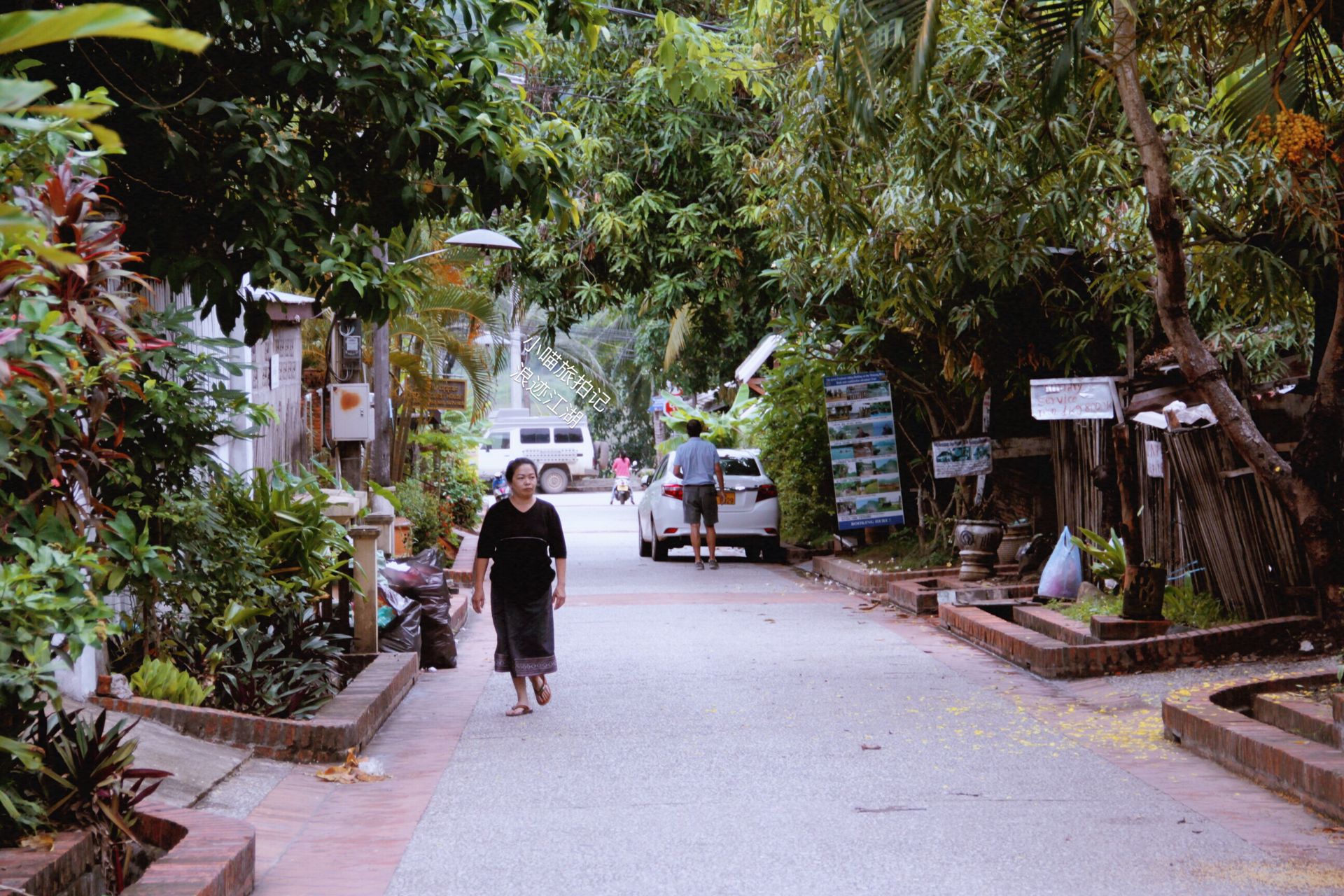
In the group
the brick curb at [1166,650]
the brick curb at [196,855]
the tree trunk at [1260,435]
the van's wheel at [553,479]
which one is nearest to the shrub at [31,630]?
the brick curb at [196,855]

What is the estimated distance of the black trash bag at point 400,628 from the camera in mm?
10898

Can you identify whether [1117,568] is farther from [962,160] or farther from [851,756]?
[851,756]

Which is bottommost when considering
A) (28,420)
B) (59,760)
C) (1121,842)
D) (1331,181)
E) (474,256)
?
(1121,842)

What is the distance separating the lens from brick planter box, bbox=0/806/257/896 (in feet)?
14.6

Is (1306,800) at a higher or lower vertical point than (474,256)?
lower

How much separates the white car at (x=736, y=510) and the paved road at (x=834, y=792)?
953 centimetres

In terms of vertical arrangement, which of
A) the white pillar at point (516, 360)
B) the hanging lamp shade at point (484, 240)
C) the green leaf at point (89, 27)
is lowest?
the green leaf at point (89, 27)

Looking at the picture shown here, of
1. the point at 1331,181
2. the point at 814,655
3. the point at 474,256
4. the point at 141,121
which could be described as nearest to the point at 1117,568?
the point at 814,655

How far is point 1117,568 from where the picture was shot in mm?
11961

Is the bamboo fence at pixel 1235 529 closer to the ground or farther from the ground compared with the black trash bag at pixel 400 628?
farther from the ground

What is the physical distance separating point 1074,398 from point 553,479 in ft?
146

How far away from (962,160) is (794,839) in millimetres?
5258

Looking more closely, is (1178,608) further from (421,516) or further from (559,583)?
(421,516)

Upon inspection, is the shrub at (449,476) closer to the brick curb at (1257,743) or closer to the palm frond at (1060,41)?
the palm frond at (1060,41)
